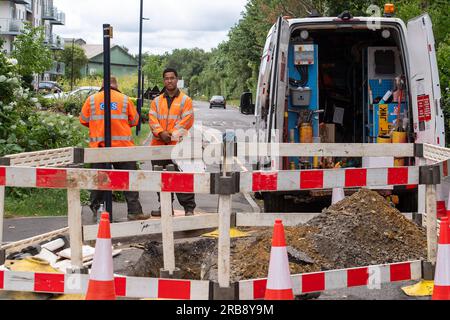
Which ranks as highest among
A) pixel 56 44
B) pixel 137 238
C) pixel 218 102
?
pixel 56 44

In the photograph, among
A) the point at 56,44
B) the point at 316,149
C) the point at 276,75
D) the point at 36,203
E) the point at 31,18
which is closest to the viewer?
the point at 316,149

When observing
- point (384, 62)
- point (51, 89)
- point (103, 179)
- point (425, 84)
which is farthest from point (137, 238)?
point (51, 89)

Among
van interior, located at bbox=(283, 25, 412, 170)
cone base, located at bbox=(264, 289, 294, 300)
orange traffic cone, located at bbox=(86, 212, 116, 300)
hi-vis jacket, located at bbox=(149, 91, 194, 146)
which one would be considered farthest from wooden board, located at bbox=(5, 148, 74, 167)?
van interior, located at bbox=(283, 25, 412, 170)

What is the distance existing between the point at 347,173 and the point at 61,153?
2831 millimetres

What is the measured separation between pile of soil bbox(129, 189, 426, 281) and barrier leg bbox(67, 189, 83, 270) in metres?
1.12

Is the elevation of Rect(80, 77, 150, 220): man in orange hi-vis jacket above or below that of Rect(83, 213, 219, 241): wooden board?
above

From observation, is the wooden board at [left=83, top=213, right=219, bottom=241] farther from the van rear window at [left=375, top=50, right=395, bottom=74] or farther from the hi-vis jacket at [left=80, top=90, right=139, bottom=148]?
the van rear window at [left=375, top=50, right=395, bottom=74]

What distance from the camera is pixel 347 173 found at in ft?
17.8

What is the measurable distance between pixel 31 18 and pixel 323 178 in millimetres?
92230

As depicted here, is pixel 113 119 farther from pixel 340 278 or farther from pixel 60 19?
pixel 60 19

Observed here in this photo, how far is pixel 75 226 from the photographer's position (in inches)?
215

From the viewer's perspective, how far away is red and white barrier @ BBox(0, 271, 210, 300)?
4.99 meters
